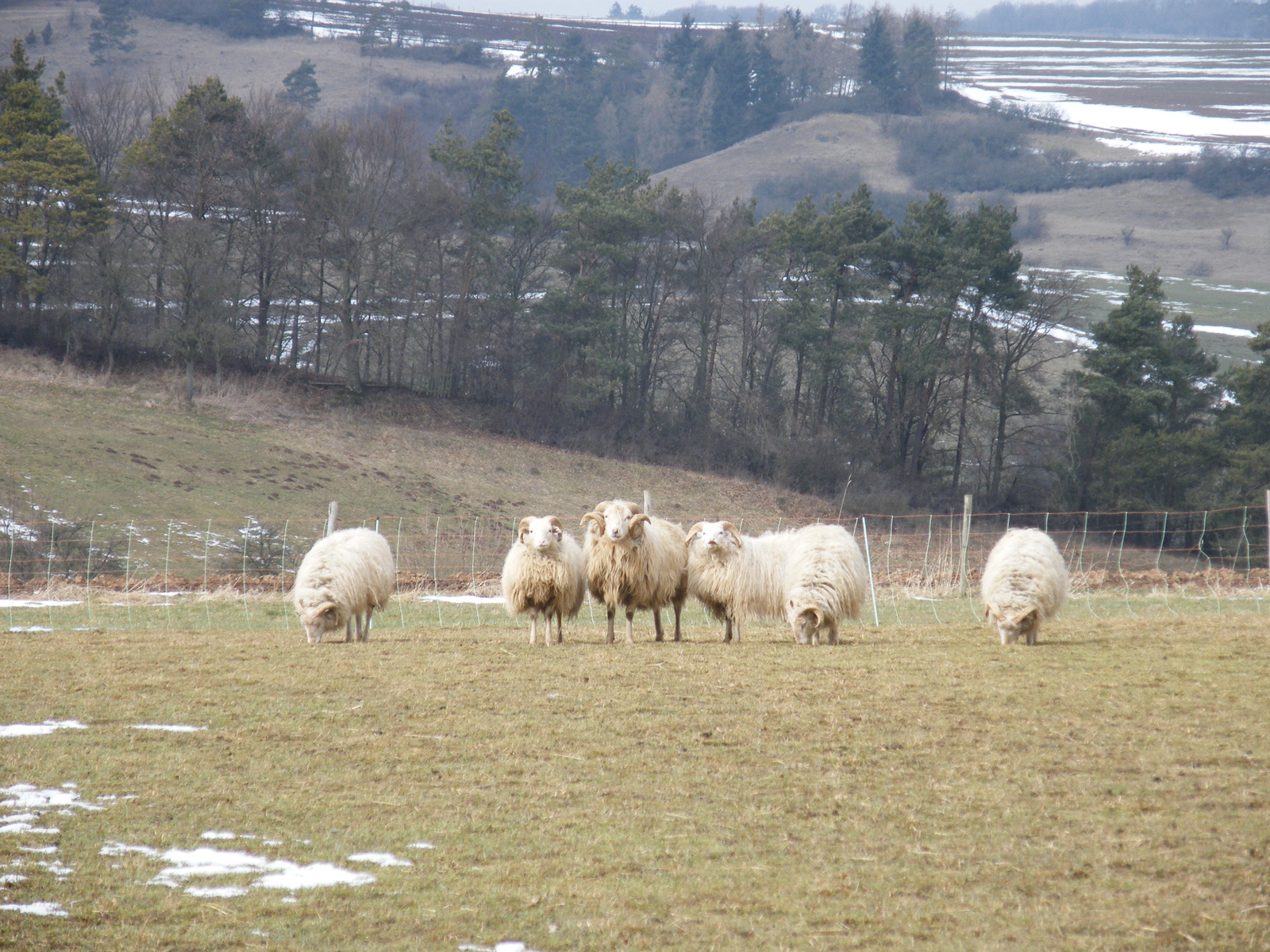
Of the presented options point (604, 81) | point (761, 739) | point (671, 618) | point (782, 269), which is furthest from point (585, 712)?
point (604, 81)

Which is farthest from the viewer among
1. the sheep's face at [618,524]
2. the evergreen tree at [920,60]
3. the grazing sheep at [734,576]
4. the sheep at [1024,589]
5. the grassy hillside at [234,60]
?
the evergreen tree at [920,60]

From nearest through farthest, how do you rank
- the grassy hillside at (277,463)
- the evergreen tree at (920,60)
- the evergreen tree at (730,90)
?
the grassy hillside at (277,463) < the evergreen tree at (730,90) < the evergreen tree at (920,60)

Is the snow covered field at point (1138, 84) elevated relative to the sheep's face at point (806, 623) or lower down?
elevated

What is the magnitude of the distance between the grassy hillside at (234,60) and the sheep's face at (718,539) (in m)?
96.2

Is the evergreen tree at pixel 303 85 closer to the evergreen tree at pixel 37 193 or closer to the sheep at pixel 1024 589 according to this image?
the evergreen tree at pixel 37 193

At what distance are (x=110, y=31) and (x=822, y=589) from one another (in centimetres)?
11588

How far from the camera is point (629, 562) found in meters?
13.1

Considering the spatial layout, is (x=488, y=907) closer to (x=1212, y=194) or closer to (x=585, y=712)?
(x=585, y=712)

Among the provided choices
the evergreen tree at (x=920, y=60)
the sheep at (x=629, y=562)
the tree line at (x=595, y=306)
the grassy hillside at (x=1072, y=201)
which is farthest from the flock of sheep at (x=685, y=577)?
the evergreen tree at (x=920, y=60)

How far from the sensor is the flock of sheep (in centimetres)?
1285

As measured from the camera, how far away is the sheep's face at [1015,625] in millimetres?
12320

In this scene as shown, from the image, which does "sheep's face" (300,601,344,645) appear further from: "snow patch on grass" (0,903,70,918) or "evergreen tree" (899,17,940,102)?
"evergreen tree" (899,17,940,102)

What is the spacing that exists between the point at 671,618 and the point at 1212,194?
330ft

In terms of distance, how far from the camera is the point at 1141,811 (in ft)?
21.1
